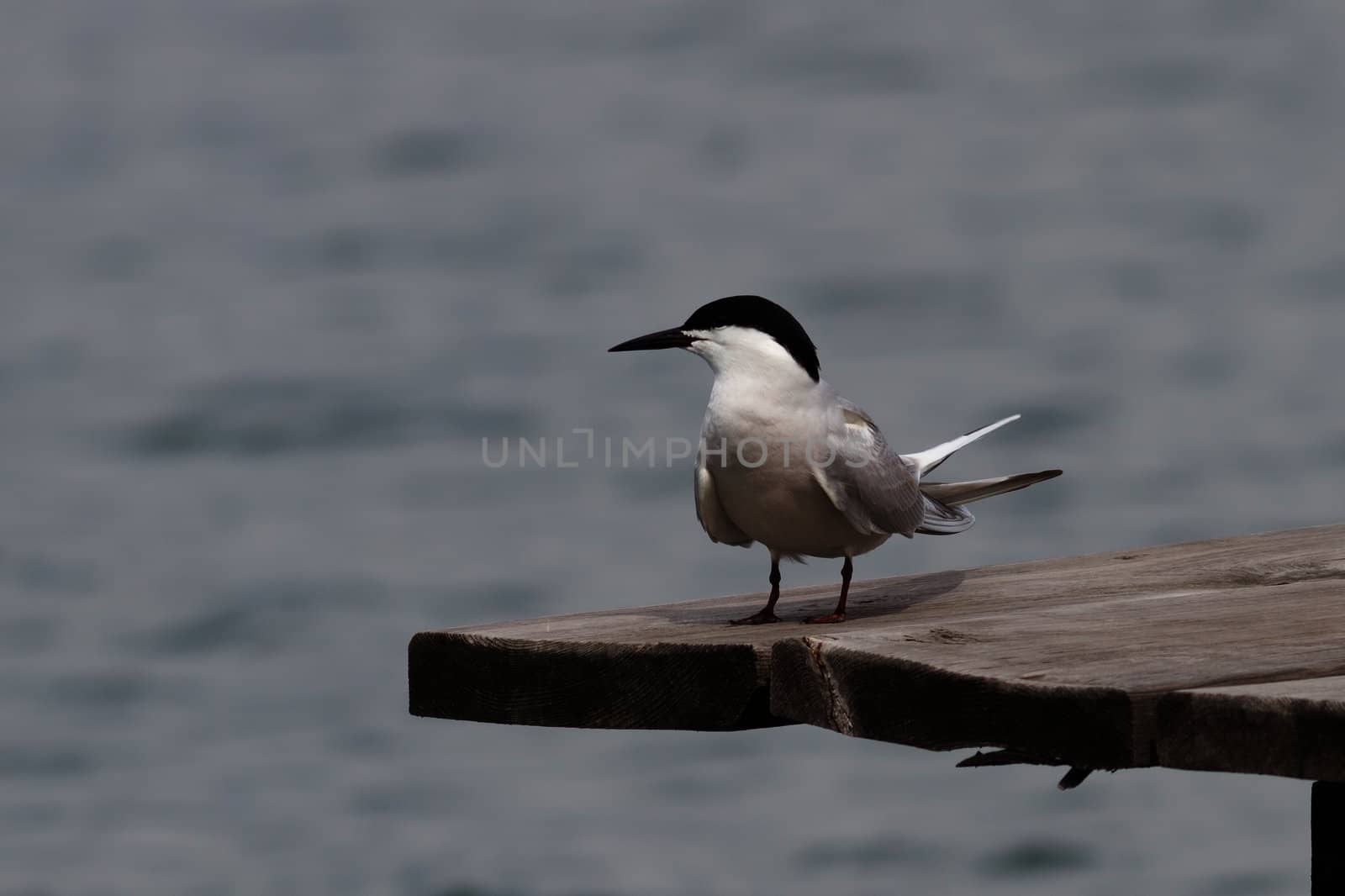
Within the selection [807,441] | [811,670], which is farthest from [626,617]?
[811,670]

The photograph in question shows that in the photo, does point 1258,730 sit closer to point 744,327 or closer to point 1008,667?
point 1008,667

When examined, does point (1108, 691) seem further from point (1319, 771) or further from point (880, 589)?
point (880, 589)

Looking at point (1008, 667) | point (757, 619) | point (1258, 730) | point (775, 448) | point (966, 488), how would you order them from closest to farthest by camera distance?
point (1258, 730), point (1008, 667), point (757, 619), point (775, 448), point (966, 488)

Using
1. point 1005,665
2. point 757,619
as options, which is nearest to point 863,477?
point 757,619

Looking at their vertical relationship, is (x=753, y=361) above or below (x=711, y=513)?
above

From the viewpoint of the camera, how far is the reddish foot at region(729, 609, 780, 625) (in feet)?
12.1

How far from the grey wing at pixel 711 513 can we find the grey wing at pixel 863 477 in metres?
0.23

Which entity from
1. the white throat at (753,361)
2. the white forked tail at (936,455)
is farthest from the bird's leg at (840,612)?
the white forked tail at (936,455)

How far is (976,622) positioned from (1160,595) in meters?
0.58

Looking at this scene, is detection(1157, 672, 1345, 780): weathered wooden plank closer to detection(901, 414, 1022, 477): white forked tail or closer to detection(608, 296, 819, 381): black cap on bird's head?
detection(608, 296, 819, 381): black cap on bird's head

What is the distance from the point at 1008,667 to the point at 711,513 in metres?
1.47

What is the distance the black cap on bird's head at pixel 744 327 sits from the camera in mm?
3984

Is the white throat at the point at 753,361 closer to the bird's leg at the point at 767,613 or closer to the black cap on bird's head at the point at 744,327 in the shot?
the black cap on bird's head at the point at 744,327

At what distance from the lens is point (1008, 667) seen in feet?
8.79
